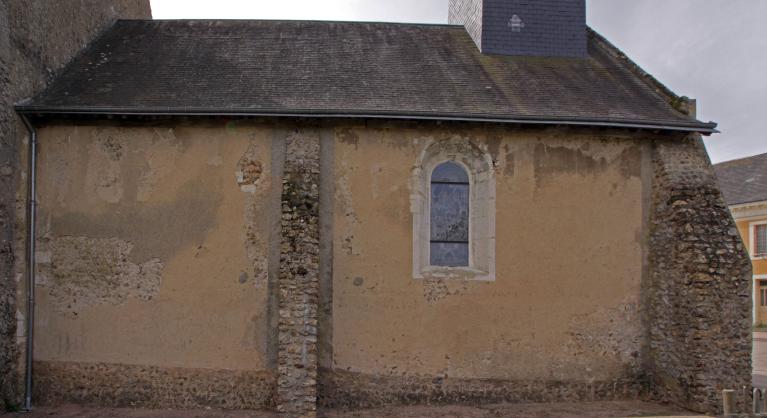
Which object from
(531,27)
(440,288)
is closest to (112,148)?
(440,288)

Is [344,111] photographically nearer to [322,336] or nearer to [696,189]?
[322,336]

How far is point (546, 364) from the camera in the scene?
1021cm

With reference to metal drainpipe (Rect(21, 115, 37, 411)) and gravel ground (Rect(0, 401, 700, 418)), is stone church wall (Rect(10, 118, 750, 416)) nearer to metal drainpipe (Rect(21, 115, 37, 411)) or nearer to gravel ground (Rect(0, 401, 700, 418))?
metal drainpipe (Rect(21, 115, 37, 411))

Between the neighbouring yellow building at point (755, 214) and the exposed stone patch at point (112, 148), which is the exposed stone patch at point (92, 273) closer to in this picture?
the exposed stone patch at point (112, 148)

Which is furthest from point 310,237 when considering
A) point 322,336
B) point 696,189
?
point 696,189

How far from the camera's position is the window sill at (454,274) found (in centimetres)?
1024

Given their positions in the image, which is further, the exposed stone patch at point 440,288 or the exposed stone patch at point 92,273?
the exposed stone patch at point 440,288

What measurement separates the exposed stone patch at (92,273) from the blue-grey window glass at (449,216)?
4.81 meters

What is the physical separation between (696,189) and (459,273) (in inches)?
169

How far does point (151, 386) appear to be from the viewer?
984 cm

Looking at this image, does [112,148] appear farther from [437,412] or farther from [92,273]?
[437,412]

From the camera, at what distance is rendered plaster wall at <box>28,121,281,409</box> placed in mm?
9875

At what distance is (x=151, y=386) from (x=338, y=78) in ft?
21.0

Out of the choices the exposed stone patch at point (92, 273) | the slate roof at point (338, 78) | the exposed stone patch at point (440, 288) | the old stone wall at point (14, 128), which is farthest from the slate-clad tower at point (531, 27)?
the old stone wall at point (14, 128)
